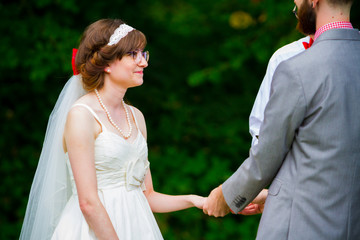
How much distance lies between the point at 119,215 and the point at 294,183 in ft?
3.33

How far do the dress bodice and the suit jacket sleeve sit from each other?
0.61 m

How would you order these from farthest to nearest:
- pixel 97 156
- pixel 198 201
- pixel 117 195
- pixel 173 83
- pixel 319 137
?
pixel 173 83, pixel 198 201, pixel 117 195, pixel 97 156, pixel 319 137

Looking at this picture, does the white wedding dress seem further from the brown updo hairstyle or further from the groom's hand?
the groom's hand

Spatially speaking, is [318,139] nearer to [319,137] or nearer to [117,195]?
[319,137]

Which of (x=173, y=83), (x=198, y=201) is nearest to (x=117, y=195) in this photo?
(x=198, y=201)

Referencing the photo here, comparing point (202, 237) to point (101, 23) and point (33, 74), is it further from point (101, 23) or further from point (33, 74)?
point (101, 23)

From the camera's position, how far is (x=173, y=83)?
6.67m

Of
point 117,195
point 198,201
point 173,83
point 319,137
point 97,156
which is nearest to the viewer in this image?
point 319,137

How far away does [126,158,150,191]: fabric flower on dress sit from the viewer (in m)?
2.80

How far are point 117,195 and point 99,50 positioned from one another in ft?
2.83

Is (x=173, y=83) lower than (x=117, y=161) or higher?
lower

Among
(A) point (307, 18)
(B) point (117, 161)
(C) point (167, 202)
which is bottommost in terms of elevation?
(C) point (167, 202)

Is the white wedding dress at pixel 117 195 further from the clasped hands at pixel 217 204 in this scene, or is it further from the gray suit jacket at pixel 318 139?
the gray suit jacket at pixel 318 139

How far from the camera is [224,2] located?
6539mm
